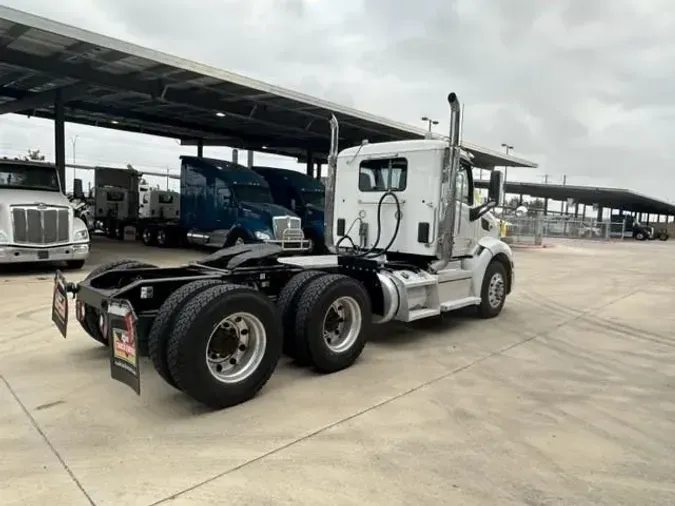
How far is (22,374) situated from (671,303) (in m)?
10.6

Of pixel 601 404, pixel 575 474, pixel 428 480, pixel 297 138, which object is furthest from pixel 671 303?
pixel 297 138

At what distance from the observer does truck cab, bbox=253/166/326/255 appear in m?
17.9

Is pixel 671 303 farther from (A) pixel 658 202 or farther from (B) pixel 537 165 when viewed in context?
(A) pixel 658 202

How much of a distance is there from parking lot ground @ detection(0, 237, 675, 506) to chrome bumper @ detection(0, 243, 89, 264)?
14.5 feet

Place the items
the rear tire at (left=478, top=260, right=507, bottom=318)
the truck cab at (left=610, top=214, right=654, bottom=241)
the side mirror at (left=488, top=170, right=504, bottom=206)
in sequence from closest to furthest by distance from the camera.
Result: the side mirror at (left=488, top=170, right=504, bottom=206) < the rear tire at (left=478, top=260, right=507, bottom=318) < the truck cab at (left=610, top=214, right=654, bottom=241)

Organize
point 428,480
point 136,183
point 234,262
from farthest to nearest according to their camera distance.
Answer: point 136,183 < point 234,262 < point 428,480

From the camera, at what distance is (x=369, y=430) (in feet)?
11.9

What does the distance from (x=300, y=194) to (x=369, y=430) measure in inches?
603

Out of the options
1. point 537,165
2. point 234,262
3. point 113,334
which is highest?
point 537,165

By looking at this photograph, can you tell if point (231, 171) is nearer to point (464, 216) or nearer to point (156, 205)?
point (156, 205)

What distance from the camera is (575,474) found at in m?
3.12

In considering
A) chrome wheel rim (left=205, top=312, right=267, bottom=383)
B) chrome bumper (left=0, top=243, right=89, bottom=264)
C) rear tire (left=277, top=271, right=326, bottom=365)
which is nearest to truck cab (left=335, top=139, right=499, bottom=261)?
rear tire (left=277, top=271, right=326, bottom=365)

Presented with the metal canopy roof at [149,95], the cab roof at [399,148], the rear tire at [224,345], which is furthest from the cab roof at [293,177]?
the rear tire at [224,345]

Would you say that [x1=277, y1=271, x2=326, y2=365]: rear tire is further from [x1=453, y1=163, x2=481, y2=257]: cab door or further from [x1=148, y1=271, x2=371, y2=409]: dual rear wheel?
[x1=453, y1=163, x2=481, y2=257]: cab door
